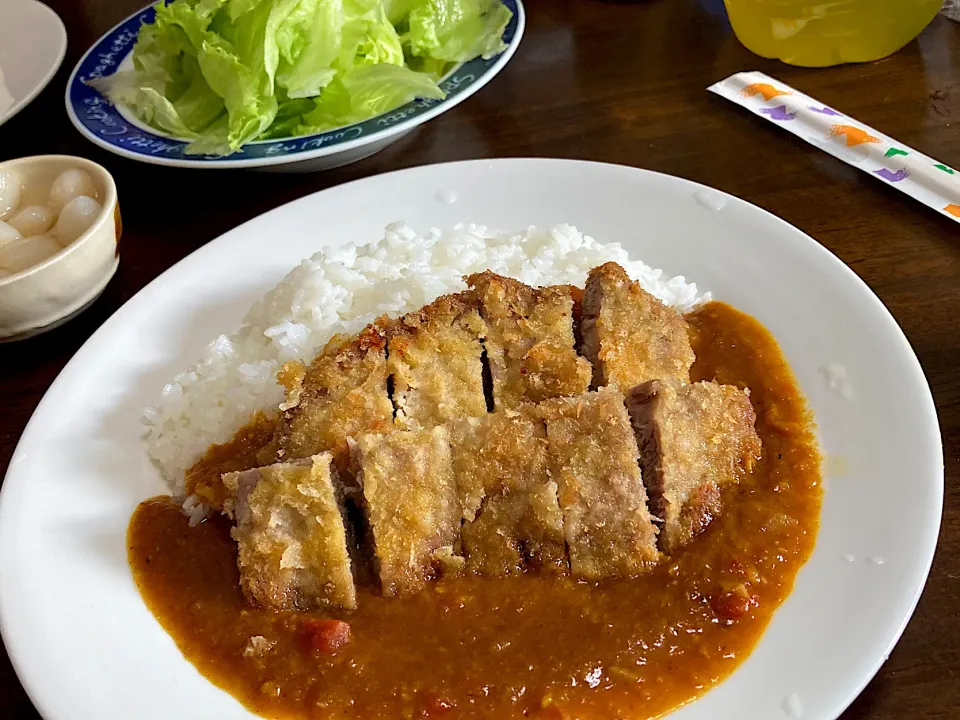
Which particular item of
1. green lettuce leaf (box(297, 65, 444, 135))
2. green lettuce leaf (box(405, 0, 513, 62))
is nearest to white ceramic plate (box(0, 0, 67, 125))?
green lettuce leaf (box(297, 65, 444, 135))

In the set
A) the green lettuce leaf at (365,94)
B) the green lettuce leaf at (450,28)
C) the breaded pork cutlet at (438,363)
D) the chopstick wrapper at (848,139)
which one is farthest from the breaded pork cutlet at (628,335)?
the green lettuce leaf at (450,28)

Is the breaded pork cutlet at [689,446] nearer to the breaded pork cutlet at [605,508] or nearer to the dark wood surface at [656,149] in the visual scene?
the breaded pork cutlet at [605,508]

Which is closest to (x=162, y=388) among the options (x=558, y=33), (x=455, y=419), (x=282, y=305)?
(x=282, y=305)

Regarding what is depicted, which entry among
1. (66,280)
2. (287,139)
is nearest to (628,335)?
(287,139)

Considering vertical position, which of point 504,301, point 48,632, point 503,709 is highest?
point 504,301

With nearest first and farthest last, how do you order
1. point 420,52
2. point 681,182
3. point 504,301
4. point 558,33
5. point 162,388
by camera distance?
point 504,301, point 162,388, point 681,182, point 420,52, point 558,33

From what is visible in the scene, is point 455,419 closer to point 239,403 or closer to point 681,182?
point 239,403
